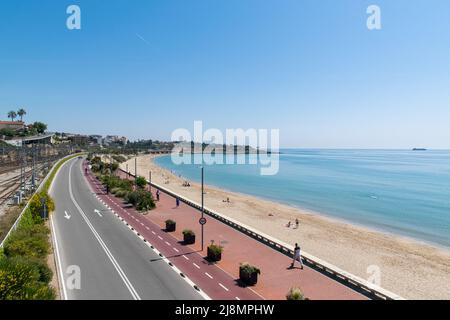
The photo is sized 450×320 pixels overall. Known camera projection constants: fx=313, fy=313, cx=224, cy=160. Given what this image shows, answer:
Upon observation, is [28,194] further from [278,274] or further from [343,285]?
[343,285]

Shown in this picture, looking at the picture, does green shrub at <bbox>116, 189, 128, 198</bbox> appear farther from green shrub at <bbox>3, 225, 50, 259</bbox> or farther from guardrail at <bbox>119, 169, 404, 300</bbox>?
green shrub at <bbox>3, 225, 50, 259</bbox>

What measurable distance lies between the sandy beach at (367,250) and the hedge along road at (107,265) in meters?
13.6

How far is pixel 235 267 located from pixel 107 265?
7855mm

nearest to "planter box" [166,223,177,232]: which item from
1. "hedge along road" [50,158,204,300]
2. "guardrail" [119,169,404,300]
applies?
"hedge along road" [50,158,204,300]

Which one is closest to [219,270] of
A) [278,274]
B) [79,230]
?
[278,274]

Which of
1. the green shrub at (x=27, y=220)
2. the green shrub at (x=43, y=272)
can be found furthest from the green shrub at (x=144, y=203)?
the green shrub at (x=43, y=272)

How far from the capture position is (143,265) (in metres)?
19.2

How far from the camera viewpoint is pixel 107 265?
62.4ft

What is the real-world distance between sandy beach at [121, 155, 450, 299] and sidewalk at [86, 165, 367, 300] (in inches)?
220

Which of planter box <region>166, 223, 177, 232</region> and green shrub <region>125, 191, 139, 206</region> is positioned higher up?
green shrub <region>125, 191, 139, 206</region>

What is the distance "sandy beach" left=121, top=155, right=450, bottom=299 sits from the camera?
2173cm

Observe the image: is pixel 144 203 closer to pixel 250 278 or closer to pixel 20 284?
pixel 250 278

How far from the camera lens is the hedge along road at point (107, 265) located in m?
15.5

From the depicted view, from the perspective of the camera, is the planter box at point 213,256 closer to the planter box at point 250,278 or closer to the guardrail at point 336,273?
the planter box at point 250,278
